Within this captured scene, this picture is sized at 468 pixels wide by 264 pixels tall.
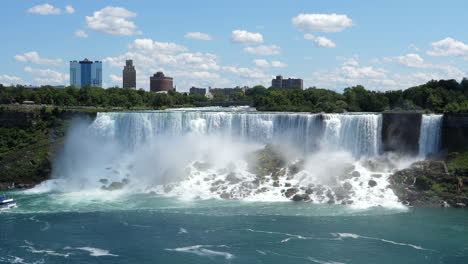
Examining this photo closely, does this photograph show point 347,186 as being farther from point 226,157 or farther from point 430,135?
point 226,157

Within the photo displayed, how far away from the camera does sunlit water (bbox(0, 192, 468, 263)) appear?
3272cm

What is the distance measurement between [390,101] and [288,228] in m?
41.3

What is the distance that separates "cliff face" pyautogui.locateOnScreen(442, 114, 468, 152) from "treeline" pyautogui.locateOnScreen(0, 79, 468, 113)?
1246mm

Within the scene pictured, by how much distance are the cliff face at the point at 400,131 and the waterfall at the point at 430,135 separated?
49 centimetres

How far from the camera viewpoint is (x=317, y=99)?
87625 mm

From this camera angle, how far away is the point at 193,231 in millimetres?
37531

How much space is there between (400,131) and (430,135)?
2.95m

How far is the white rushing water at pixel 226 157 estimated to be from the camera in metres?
49.4

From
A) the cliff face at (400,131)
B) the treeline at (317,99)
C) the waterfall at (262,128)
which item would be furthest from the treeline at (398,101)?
the waterfall at (262,128)

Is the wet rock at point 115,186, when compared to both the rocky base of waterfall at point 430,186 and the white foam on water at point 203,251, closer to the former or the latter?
the white foam on water at point 203,251

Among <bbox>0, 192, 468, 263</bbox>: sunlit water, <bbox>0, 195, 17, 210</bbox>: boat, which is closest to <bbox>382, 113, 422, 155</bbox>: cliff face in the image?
<bbox>0, 192, 468, 263</bbox>: sunlit water

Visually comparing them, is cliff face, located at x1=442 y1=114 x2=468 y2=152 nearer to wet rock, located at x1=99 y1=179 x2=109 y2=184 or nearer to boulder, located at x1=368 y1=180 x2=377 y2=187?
boulder, located at x1=368 y1=180 x2=377 y2=187

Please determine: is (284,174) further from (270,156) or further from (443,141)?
(443,141)

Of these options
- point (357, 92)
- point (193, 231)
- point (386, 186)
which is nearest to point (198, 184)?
point (193, 231)
